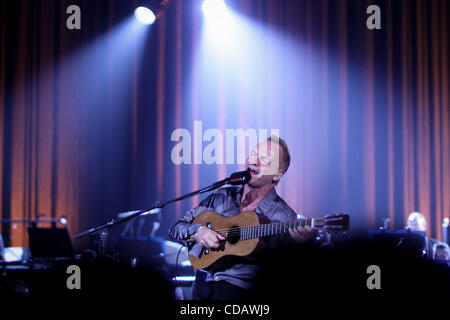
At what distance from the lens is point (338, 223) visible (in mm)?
2506

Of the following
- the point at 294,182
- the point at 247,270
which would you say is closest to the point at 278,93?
the point at 294,182

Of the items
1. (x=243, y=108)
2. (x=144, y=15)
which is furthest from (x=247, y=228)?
(x=144, y=15)

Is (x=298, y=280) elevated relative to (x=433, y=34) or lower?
lower

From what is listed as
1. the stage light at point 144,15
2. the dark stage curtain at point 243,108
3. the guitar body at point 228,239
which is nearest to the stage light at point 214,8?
the dark stage curtain at point 243,108

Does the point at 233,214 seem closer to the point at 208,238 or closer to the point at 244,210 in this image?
the point at 244,210

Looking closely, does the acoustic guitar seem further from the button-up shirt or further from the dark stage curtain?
the dark stage curtain

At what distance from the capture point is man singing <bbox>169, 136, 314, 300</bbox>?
2721 mm

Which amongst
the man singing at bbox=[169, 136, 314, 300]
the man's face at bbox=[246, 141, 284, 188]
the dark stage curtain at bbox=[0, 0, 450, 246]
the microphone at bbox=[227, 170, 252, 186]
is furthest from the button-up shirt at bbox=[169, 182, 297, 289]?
the dark stage curtain at bbox=[0, 0, 450, 246]

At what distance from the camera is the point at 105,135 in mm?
4781

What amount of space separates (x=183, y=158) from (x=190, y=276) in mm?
1025

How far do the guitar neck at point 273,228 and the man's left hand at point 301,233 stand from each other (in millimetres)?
20

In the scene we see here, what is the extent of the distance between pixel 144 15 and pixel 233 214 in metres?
2.51

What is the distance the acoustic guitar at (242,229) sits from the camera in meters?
2.62

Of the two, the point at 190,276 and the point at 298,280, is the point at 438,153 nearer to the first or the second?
the point at 298,280
